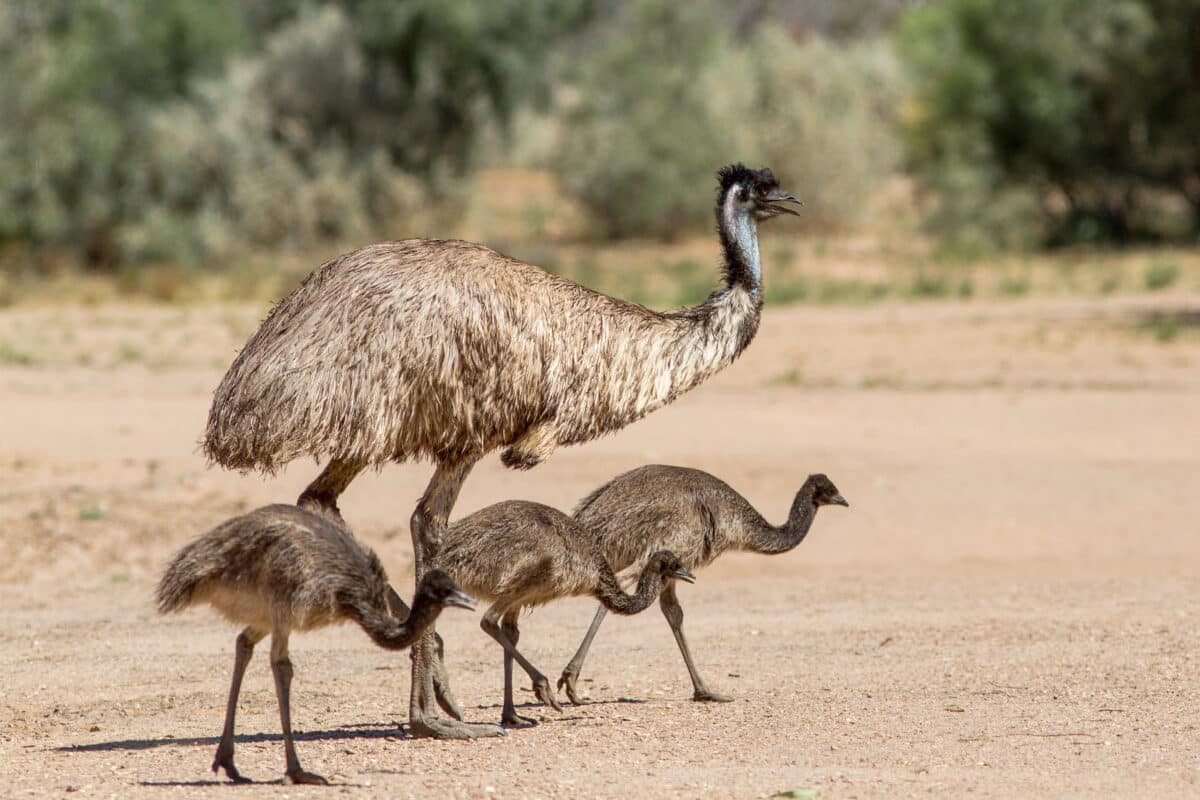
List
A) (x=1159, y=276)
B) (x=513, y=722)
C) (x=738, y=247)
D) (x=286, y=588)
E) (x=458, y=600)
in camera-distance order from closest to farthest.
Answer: (x=286, y=588)
(x=458, y=600)
(x=513, y=722)
(x=738, y=247)
(x=1159, y=276)

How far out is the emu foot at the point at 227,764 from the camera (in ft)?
19.8

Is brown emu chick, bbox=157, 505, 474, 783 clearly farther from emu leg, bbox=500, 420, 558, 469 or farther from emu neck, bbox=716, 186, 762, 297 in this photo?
emu neck, bbox=716, 186, 762, 297

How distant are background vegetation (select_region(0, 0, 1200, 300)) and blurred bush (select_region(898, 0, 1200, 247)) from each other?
0.16ft

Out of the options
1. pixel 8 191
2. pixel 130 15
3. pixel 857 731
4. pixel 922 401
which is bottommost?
pixel 857 731

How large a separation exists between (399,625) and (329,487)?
3.20 ft

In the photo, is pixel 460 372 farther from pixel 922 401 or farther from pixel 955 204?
pixel 955 204

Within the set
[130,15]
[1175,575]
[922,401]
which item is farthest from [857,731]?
[130,15]

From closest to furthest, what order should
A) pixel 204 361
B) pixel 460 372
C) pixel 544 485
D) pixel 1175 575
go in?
1. pixel 460 372
2. pixel 1175 575
3. pixel 544 485
4. pixel 204 361

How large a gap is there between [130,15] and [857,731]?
26012mm

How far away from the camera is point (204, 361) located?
733 inches

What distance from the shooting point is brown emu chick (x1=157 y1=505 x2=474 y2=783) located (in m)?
5.98

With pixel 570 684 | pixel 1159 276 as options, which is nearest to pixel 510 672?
pixel 570 684

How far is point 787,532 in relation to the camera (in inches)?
329

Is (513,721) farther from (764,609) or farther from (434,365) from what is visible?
(764,609)
